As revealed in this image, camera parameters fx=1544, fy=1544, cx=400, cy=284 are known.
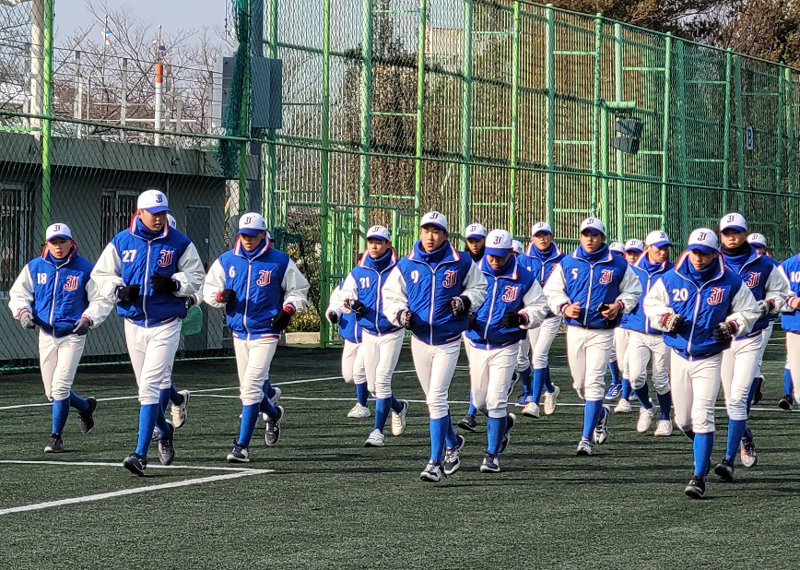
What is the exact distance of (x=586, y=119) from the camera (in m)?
34.8

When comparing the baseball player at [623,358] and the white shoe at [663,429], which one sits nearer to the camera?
the white shoe at [663,429]

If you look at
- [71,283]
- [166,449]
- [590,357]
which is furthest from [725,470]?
[71,283]

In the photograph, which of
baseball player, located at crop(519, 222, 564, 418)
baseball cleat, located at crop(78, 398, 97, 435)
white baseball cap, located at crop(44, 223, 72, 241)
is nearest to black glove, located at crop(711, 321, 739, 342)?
baseball player, located at crop(519, 222, 564, 418)

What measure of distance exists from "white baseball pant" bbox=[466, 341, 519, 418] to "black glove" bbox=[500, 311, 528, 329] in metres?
0.25

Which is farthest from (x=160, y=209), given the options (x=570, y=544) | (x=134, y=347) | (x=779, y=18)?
(x=779, y=18)

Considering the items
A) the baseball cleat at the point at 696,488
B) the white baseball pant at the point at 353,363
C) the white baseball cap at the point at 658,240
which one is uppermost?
the white baseball cap at the point at 658,240

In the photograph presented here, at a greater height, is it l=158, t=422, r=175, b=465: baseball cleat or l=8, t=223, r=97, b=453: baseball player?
l=8, t=223, r=97, b=453: baseball player

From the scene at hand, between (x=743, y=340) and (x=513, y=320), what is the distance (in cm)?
183

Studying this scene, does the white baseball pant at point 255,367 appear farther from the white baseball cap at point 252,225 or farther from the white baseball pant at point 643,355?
the white baseball pant at point 643,355

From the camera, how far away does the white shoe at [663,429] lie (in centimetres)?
1532

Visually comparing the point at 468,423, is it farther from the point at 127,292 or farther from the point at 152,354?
the point at 127,292

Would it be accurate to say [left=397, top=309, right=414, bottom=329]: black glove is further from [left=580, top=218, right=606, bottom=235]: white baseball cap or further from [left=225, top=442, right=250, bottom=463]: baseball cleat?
[left=580, top=218, right=606, bottom=235]: white baseball cap

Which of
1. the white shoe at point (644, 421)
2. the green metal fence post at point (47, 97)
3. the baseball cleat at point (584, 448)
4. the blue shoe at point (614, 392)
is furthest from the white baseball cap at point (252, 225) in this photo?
the green metal fence post at point (47, 97)

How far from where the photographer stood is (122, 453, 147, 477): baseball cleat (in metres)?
11.8
